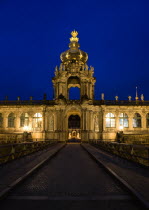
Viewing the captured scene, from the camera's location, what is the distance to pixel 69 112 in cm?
4641

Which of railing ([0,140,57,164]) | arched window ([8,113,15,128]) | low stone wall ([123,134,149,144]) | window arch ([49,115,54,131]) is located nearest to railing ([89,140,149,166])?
railing ([0,140,57,164])

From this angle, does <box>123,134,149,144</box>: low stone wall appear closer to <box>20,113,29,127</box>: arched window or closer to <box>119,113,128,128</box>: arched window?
<box>119,113,128,128</box>: arched window

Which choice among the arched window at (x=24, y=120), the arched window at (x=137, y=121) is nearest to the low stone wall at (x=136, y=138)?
the arched window at (x=137, y=121)

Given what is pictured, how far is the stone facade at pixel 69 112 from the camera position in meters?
43.8

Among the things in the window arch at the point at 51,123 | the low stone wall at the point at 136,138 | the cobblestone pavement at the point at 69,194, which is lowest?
the low stone wall at the point at 136,138

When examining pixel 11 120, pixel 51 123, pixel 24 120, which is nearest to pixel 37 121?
pixel 24 120

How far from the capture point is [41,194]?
7152 millimetres

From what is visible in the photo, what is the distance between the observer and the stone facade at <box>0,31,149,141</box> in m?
43.8

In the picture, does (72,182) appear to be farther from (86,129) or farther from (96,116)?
(96,116)

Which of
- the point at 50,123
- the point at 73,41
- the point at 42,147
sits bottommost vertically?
the point at 42,147

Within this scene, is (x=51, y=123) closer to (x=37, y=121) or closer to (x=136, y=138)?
(x=37, y=121)

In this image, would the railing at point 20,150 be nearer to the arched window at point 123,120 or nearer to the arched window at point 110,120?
the arched window at point 110,120

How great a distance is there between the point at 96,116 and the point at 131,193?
1523 inches

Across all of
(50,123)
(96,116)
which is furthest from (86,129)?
(50,123)
